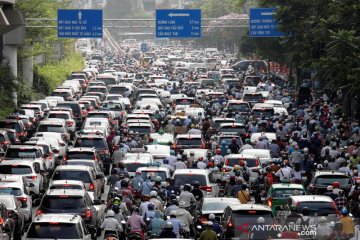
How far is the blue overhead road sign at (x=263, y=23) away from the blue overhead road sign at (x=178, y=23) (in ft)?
10.9

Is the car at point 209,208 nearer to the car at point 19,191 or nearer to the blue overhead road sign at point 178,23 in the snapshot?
the car at point 19,191

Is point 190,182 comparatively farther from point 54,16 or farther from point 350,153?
point 54,16

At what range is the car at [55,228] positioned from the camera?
2438cm

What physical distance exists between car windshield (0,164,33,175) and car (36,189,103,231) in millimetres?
5950

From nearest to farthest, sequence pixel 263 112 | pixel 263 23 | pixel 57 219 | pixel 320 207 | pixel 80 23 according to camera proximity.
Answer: pixel 57 219
pixel 320 207
pixel 263 112
pixel 80 23
pixel 263 23

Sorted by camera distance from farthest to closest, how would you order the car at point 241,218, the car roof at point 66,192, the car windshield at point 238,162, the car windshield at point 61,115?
the car windshield at point 61,115 < the car windshield at point 238,162 < the car roof at point 66,192 < the car at point 241,218

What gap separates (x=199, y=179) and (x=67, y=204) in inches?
233

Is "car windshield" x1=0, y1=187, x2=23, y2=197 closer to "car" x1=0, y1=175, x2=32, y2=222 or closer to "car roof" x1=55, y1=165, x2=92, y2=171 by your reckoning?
"car" x1=0, y1=175, x2=32, y2=222

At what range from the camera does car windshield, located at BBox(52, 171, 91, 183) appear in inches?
1356

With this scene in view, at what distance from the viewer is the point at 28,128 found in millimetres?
52750

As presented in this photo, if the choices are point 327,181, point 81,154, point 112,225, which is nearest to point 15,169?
point 81,154

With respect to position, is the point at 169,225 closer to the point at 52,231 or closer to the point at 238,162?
the point at 52,231

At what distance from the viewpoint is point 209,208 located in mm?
29297

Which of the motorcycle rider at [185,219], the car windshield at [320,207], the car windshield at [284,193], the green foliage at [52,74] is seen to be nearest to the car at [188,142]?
the car windshield at [284,193]
